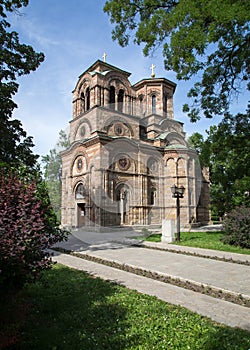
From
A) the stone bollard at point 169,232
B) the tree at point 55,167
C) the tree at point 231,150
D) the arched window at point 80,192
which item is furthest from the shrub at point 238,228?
the tree at point 55,167

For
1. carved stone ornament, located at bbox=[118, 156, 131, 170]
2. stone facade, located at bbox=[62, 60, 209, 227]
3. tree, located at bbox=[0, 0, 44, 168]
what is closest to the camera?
tree, located at bbox=[0, 0, 44, 168]

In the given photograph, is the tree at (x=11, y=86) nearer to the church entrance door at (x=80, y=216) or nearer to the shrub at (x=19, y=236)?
the shrub at (x=19, y=236)

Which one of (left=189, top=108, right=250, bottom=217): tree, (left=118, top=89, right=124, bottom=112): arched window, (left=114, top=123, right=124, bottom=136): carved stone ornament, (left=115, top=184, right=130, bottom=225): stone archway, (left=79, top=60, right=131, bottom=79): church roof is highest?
(left=79, top=60, right=131, bottom=79): church roof

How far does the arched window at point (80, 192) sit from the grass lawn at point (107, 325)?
54.0ft

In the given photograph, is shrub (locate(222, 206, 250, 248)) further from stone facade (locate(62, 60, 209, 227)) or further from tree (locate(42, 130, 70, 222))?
tree (locate(42, 130, 70, 222))

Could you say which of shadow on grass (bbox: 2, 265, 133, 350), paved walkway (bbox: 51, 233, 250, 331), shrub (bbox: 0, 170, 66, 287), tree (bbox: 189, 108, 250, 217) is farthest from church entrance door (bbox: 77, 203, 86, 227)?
shrub (bbox: 0, 170, 66, 287)

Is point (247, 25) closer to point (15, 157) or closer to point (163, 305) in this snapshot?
point (163, 305)

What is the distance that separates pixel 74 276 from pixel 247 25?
10580 millimetres

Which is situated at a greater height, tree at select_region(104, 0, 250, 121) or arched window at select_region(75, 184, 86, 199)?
tree at select_region(104, 0, 250, 121)

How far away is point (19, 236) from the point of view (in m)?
3.47

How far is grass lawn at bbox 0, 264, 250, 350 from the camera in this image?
126 inches

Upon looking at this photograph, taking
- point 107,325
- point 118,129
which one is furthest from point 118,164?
point 107,325

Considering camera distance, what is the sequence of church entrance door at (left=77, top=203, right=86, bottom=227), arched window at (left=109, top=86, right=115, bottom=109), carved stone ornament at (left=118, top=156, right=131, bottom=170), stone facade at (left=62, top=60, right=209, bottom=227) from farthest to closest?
arched window at (left=109, top=86, right=115, bottom=109) < church entrance door at (left=77, top=203, right=86, bottom=227) < carved stone ornament at (left=118, top=156, right=131, bottom=170) < stone facade at (left=62, top=60, right=209, bottom=227)

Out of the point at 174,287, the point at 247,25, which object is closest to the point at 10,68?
the point at 247,25
